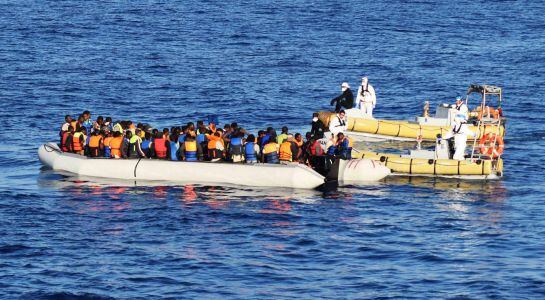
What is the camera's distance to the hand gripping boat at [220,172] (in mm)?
43750

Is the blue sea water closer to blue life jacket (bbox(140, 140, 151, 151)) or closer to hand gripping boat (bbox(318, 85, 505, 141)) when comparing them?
blue life jacket (bbox(140, 140, 151, 151))

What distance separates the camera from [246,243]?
1470 inches

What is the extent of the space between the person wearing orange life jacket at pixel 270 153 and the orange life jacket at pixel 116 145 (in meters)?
5.33

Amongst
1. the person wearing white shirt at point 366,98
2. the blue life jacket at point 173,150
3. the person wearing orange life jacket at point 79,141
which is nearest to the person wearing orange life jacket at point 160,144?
the blue life jacket at point 173,150

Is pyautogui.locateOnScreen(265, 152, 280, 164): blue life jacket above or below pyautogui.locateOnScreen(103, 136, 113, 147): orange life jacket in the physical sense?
below

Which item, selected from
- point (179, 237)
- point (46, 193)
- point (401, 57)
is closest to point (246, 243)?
point (179, 237)

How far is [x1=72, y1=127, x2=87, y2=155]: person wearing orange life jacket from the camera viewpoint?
46.4m

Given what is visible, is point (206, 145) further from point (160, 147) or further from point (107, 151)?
point (107, 151)

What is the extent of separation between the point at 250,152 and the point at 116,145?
5043 millimetres

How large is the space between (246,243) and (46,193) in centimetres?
974

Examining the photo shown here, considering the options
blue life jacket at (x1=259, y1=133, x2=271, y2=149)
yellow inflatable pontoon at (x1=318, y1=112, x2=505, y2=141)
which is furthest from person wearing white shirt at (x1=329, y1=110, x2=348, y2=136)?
blue life jacket at (x1=259, y1=133, x2=271, y2=149)

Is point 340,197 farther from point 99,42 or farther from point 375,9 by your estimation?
point 375,9

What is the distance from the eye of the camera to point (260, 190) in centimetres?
4372

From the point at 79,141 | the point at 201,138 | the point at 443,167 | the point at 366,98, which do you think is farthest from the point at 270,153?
the point at 366,98
